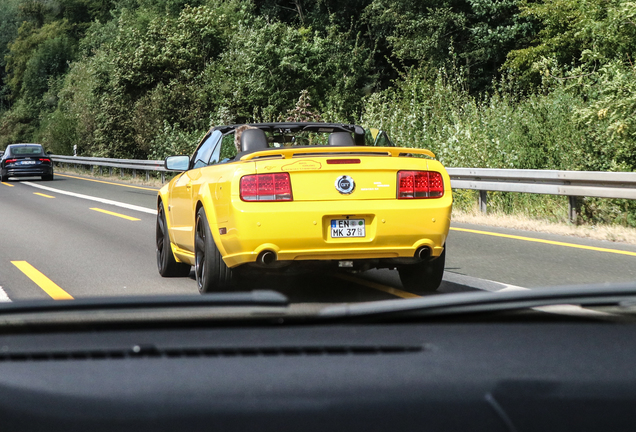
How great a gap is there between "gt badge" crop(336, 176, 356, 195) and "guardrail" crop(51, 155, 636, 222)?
20.5ft

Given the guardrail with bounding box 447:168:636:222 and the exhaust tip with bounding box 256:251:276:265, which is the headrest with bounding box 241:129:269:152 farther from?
the guardrail with bounding box 447:168:636:222

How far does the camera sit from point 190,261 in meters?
7.50

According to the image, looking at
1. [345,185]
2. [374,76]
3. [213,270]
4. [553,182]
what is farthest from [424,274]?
[374,76]

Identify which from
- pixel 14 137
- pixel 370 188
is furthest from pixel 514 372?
pixel 14 137

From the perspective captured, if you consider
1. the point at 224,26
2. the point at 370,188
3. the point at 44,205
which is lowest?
the point at 44,205

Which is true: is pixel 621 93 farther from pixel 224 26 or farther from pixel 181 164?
pixel 224 26

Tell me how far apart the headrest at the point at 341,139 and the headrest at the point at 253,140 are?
855 mm

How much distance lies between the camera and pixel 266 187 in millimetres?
A: 6199

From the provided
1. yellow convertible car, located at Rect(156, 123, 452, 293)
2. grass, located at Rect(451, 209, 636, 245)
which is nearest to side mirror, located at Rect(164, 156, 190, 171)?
yellow convertible car, located at Rect(156, 123, 452, 293)

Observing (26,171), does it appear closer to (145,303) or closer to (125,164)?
(125,164)

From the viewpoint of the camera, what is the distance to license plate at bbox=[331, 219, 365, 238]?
6.20 meters

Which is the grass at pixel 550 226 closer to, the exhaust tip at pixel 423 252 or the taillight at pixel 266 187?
the exhaust tip at pixel 423 252

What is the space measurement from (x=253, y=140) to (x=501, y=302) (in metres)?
5.38

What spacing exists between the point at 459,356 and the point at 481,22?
127 ft
